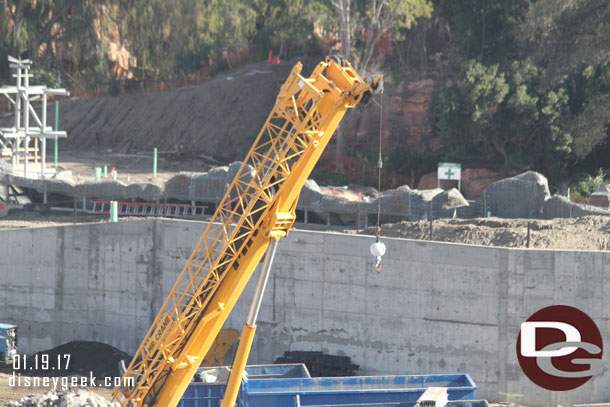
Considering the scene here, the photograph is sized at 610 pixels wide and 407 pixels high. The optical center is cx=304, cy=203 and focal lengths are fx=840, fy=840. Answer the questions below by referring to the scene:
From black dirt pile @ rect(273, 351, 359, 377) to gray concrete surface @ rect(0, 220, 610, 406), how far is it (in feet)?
0.84

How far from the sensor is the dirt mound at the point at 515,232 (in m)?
23.7

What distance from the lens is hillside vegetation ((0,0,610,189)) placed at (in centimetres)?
3744

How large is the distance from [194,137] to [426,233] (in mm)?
28442

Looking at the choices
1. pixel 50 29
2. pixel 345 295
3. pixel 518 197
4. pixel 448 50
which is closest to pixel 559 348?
pixel 345 295

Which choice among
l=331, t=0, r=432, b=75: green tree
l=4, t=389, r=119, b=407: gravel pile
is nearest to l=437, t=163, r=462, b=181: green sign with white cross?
l=331, t=0, r=432, b=75: green tree

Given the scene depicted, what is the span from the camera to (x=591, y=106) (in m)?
36.5

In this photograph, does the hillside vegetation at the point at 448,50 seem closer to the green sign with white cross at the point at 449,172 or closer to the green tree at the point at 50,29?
the green tree at the point at 50,29

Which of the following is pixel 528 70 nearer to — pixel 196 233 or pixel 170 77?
pixel 196 233

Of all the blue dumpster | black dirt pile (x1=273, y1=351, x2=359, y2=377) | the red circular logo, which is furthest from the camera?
black dirt pile (x1=273, y1=351, x2=359, y2=377)

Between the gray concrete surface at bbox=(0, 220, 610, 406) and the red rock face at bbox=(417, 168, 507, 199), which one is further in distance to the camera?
the red rock face at bbox=(417, 168, 507, 199)

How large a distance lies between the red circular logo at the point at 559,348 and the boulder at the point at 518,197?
27.9 ft

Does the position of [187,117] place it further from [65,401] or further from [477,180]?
[65,401]

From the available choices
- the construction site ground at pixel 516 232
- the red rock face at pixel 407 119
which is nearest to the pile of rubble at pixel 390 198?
the construction site ground at pixel 516 232

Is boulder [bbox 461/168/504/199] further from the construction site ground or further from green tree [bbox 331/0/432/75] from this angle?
the construction site ground
